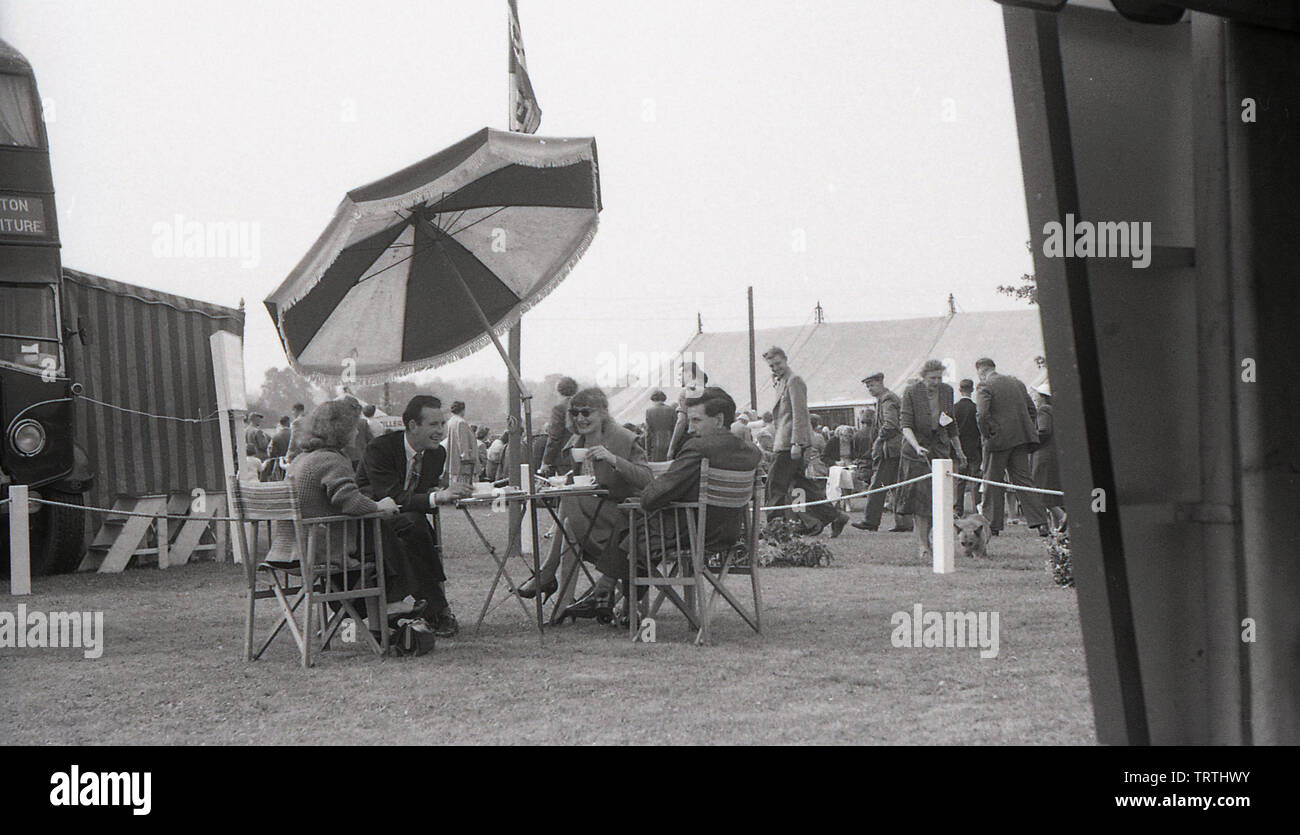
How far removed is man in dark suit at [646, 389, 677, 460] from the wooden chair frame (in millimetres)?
5561

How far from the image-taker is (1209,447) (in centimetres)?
325

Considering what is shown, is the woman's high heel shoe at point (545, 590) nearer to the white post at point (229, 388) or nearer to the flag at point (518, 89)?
the white post at point (229, 388)

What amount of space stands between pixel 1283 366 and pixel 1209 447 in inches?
10.9

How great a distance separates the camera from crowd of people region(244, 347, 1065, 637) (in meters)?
5.80

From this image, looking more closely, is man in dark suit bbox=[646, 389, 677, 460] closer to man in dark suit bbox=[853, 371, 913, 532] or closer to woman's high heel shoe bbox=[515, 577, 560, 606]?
man in dark suit bbox=[853, 371, 913, 532]

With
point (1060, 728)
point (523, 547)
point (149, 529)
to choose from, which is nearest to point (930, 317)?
point (523, 547)

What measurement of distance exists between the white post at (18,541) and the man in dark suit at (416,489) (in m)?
3.13

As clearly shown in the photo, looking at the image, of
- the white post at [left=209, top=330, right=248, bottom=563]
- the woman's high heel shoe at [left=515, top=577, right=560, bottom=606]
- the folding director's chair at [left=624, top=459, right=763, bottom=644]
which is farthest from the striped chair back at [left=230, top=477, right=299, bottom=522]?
the white post at [left=209, top=330, right=248, bottom=563]

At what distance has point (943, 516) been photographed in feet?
26.8

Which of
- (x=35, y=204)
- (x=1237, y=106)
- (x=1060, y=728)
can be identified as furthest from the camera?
(x=35, y=204)

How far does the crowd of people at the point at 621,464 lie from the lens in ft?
19.0
